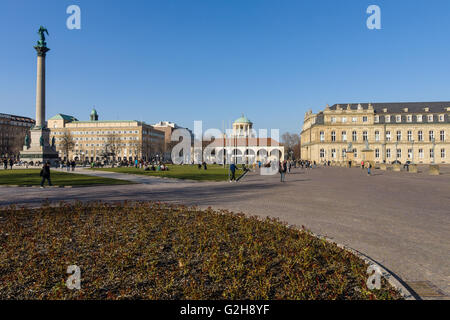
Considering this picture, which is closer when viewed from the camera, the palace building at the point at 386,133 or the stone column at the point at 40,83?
the stone column at the point at 40,83

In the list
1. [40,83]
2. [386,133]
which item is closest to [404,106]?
[386,133]

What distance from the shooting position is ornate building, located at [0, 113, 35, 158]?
403 ft

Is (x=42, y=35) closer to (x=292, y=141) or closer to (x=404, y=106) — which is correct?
(x=404, y=106)

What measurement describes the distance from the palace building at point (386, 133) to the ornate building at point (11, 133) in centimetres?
11500

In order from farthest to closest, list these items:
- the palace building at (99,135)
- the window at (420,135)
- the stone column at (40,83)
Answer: the palace building at (99,135) < the window at (420,135) < the stone column at (40,83)

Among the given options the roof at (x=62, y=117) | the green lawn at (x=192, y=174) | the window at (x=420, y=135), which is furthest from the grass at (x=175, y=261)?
the roof at (x=62, y=117)

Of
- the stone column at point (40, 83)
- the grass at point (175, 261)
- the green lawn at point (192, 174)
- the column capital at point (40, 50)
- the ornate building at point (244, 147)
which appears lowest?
the grass at point (175, 261)

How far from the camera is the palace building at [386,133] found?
9750cm

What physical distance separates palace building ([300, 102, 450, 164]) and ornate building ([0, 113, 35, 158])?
115m

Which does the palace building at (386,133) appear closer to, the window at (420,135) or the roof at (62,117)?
the window at (420,135)

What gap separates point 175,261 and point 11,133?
6508 inches

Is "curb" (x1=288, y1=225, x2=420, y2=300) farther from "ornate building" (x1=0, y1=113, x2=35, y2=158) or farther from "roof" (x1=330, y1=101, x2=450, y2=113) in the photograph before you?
"ornate building" (x1=0, y1=113, x2=35, y2=158)

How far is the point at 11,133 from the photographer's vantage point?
140125mm
